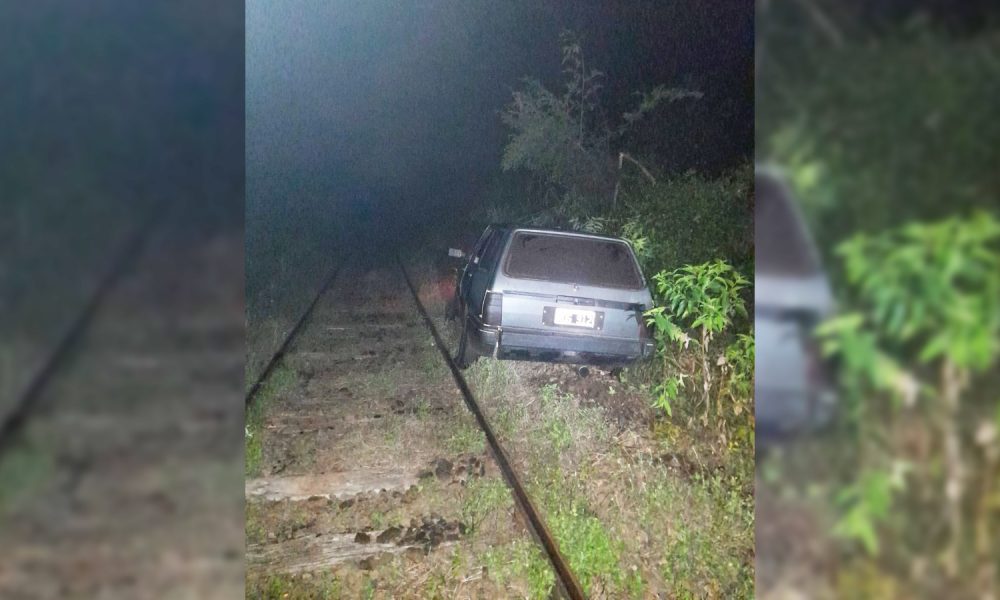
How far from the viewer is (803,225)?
5.28 feet

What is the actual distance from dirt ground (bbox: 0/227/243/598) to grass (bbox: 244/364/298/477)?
4.46 feet

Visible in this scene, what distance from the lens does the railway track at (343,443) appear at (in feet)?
10.2

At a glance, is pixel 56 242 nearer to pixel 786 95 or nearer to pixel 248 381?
pixel 786 95

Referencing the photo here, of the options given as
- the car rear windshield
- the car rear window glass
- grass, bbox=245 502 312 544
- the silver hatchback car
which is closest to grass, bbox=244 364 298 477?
grass, bbox=245 502 312 544

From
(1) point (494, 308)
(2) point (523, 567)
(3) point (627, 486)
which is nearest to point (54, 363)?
(2) point (523, 567)

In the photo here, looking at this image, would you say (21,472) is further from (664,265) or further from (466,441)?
(664,265)

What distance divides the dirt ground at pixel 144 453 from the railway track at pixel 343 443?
0.64m

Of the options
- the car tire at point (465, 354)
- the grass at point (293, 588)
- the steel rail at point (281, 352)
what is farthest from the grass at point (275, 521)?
the car tire at point (465, 354)

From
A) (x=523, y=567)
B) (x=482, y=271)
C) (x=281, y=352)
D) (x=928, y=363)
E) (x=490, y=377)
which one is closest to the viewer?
(x=928, y=363)

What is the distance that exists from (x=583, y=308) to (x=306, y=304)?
667 cm

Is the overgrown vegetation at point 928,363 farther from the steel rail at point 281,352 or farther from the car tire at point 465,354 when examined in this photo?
the car tire at point 465,354

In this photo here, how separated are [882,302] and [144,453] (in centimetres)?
283

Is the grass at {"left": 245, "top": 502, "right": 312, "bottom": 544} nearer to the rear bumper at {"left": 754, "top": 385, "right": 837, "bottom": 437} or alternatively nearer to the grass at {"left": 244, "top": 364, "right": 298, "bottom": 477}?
the grass at {"left": 244, "top": 364, "right": 298, "bottom": 477}

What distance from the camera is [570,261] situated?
532 cm
